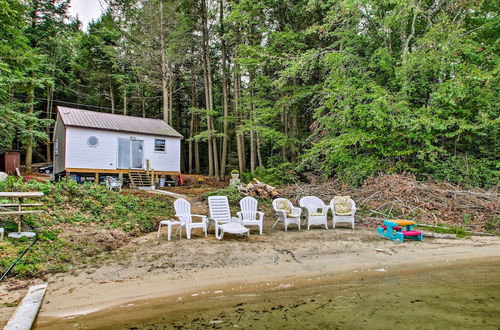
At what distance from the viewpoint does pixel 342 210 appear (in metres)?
7.23

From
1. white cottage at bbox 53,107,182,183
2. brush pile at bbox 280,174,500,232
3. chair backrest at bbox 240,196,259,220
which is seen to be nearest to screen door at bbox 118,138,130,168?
white cottage at bbox 53,107,182,183

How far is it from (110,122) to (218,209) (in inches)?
409

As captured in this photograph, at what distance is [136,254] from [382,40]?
37.6ft

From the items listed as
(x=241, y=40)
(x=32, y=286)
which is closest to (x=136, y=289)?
(x=32, y=286)

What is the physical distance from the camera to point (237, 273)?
416cm

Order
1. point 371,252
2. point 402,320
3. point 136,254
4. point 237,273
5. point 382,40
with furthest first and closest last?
A: 1. point 382,40
2. point 371,252
3. point 136,254
4. point 237,273
5. point 402,320

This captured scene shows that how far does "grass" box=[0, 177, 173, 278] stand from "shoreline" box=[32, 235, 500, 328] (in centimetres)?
100

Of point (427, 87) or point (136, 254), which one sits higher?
point (427, 87)

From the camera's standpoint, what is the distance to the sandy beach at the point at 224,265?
329 centimetres

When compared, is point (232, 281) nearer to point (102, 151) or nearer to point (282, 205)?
point (282, 205)

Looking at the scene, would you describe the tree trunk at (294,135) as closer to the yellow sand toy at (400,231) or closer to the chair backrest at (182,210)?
the yellow sand toy at (400,231)

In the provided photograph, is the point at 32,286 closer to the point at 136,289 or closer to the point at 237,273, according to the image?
the point at 136,289

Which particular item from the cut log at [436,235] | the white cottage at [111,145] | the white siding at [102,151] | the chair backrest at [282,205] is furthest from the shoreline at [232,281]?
the white siding at [102,151]

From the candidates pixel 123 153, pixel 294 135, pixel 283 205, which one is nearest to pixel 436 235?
pixel 283 205
